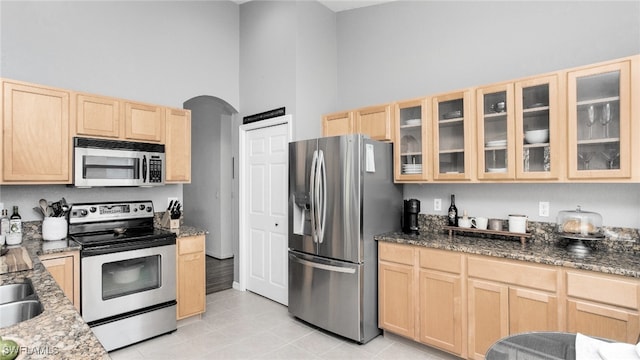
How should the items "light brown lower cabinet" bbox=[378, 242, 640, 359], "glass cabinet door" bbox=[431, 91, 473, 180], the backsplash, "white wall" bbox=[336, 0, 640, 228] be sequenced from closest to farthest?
"light brown lower cabinet" bbox=[378, 242, 640, 359] → the backsplash → "white wall" bbox=[336, 0, 640, 228] → "glass cabinet door" bbox=[431, 91, 473, 180]

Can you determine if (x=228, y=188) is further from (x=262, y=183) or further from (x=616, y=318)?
(x=616, y=318)

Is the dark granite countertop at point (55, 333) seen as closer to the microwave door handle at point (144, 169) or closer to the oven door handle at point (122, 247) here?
the oven door handle at point (122, 247)

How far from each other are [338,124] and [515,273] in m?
2.21

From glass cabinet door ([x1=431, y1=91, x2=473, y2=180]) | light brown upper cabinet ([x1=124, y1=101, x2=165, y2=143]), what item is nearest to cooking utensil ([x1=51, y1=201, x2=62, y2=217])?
light brown upper cabinet ([x1=124, y1=101, x2=165, y2=143])

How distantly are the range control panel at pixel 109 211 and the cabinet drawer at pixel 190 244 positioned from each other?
0.62 metres

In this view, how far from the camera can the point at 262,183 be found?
13.7 ft

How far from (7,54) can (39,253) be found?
179 centimetres

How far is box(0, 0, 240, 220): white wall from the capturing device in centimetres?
289

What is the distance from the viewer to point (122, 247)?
2756 millimetres

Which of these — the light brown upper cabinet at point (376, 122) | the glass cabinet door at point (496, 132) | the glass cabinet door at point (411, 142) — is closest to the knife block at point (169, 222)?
the light brown upper cabinet at point (376, 122)

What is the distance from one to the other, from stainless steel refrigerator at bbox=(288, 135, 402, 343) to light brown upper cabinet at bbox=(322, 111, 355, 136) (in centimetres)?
56

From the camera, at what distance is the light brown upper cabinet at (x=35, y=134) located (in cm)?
249

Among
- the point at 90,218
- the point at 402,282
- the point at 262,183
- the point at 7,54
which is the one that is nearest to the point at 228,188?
the point at 262,183

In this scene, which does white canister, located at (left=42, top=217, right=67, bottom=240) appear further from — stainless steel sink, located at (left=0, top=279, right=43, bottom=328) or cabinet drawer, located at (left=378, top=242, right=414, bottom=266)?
cabinet drawer, located at (left=378, top=242, right=414, bottom=266)
